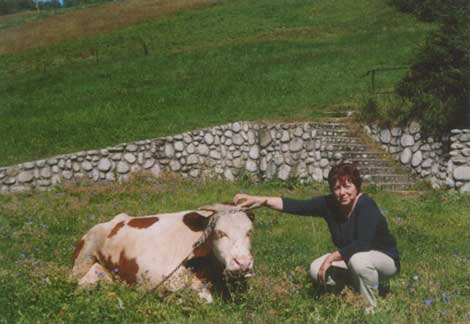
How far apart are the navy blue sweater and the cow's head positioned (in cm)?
73

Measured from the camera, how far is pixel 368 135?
21.7 meters

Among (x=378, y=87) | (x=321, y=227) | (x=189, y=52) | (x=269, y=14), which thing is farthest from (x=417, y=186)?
(x=269, y=14)

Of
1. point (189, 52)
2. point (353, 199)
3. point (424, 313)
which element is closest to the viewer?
point (424, 313)

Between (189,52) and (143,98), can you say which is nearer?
(143,98)

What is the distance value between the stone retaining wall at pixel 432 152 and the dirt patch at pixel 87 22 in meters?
29.2

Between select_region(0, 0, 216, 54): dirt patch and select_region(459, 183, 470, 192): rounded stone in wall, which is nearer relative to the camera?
select_region(459, 183, 470, 192): rounded stone in wall

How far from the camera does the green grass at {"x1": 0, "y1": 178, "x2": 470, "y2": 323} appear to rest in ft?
19.4

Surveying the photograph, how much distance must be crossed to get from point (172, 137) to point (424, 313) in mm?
16061

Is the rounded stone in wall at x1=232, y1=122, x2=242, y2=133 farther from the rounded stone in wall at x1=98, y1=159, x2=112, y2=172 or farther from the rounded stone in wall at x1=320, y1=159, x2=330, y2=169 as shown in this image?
the rounded stone in wall at x1=98, y1=159, x2=112, y2=172

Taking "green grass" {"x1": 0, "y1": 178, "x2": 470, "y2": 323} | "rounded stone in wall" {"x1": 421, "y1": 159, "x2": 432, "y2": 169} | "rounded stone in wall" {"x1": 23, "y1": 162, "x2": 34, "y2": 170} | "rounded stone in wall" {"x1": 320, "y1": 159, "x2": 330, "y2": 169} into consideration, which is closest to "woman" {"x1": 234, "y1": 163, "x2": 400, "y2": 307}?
"green grass" {"x1": 0, "y1": 178, "x2": 470, "y2": 323}

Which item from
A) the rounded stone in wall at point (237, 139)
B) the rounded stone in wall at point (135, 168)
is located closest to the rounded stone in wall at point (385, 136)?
the rounded stone in wall at point (237, 139)

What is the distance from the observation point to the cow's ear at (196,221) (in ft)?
22.7

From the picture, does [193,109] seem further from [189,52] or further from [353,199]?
[353,199]

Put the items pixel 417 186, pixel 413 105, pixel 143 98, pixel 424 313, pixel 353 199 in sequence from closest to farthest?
pixel 424 313
pixel 353 199
pixel 417 186
pixel 413 105
pixel 143 98
